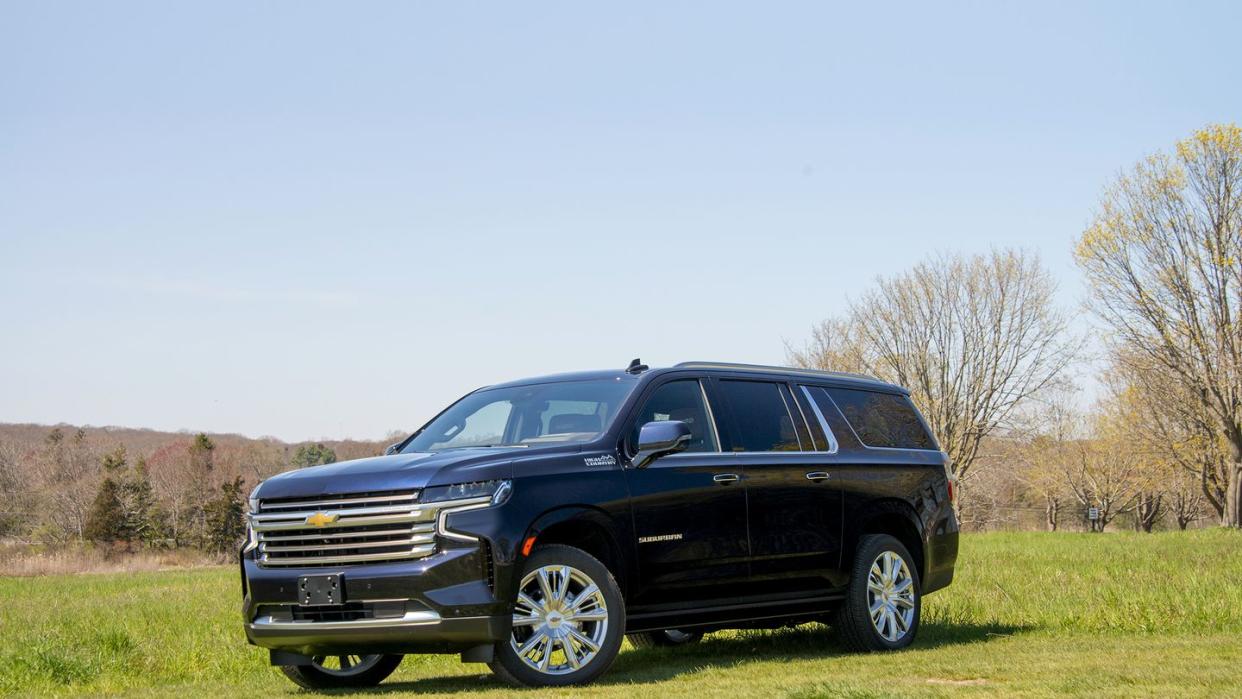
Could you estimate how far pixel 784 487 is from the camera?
9867mm

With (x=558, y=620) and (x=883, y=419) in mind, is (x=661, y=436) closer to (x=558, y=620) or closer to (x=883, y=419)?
(x=558, y=620)

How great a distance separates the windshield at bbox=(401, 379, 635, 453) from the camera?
9094 mm

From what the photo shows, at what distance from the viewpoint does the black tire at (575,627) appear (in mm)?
8031

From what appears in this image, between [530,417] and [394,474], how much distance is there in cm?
159

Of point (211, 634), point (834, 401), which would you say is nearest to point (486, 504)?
point (834, 401)

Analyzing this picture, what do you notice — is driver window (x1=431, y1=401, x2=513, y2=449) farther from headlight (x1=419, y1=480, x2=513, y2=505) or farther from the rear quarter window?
the rear quarter window

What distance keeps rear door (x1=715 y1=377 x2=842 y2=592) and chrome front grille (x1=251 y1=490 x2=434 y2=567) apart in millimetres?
2654

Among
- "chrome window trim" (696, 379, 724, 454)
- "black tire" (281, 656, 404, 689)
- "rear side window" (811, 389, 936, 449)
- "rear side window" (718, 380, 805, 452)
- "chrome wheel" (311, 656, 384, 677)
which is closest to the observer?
"black tire" (281, 656, 404, 689)

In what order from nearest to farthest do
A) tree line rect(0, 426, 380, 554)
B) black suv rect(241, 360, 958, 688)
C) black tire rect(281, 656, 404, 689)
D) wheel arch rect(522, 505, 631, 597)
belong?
black suv rect(241, 360, 958, 688) < wheel arch rect(522, 505, 631, 597) < black tire rect(281, 656, 404, 689) < tree line rect(0, 426, 380, 554)

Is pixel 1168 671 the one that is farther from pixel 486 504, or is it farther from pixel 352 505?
pixel 352 505

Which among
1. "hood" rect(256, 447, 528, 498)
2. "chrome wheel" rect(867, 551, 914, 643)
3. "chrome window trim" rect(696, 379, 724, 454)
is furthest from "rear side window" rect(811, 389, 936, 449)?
"hood" rect(256, 447, 528, 498)

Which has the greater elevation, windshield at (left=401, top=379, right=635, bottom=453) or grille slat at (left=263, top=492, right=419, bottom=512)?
windshield at (left=401, top=379, right=635, bottom=453)

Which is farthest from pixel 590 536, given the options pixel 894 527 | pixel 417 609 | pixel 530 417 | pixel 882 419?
pixel 882 419

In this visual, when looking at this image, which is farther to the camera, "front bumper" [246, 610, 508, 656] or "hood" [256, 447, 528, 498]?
"hood" [256, 447, 528, 498]
